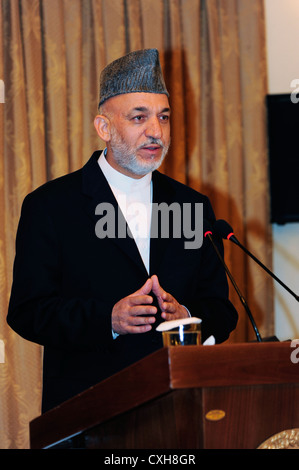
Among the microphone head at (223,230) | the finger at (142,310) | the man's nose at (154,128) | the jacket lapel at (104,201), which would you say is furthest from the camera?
the man's nose at (154,128)

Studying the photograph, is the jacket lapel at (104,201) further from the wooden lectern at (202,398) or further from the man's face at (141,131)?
the wooden lectern at (202,398)

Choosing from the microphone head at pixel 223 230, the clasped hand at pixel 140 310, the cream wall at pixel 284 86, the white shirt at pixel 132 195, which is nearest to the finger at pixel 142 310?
the clasped hand at pixel 140 310

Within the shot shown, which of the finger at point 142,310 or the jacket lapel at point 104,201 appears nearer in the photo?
the finger at point 142,310

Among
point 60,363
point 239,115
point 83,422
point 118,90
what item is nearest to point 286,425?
point 83,422

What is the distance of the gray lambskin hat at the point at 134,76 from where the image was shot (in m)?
2.71

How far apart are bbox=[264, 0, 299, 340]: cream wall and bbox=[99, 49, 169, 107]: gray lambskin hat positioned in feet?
5.28

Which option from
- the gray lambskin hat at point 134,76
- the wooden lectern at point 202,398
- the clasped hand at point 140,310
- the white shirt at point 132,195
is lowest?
the wooden lectern at point 202,398

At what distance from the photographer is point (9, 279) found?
3785 millimetres

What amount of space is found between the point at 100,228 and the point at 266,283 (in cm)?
183

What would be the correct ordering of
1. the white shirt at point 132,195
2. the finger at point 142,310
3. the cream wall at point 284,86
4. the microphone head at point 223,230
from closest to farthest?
the finger at point 142,310
the microphone head at point 223,230
the white shirt at point 132,195
the cream wall at point 284,86

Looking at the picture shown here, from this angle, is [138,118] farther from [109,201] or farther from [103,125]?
[109,201]

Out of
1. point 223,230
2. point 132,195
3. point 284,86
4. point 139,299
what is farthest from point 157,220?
point 284,86

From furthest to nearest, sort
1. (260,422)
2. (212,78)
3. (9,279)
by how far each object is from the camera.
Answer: (212,78), (9,279), (260,422)

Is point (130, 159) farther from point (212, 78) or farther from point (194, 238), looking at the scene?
point (212, 78)
